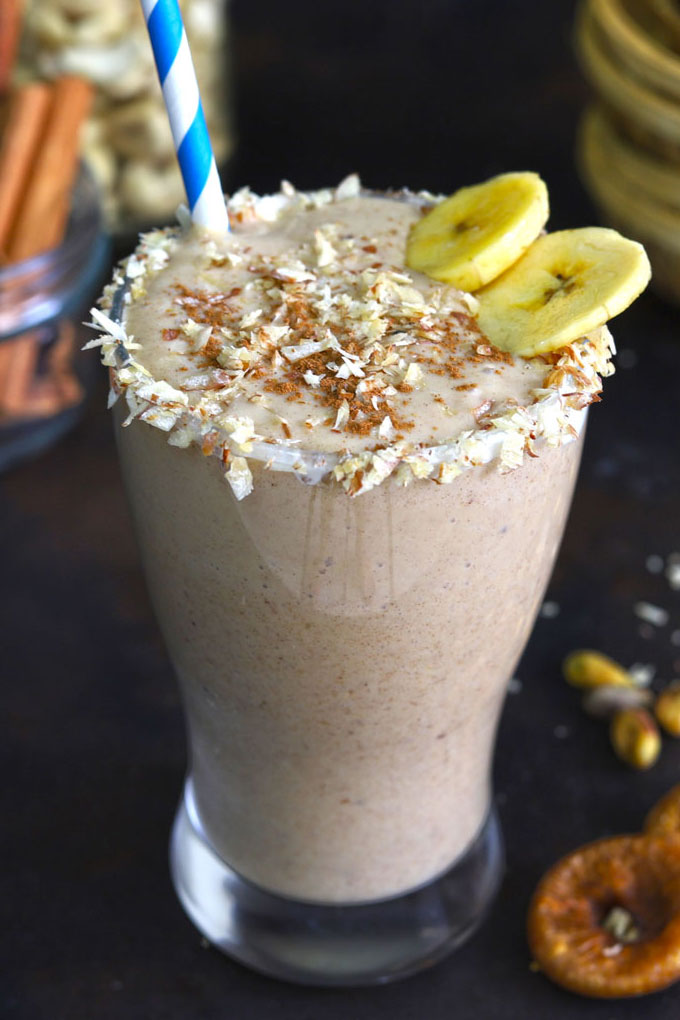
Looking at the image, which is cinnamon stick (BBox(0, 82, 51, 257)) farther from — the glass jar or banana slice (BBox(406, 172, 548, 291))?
banana slice (BBox(406, 172, 548, 291))

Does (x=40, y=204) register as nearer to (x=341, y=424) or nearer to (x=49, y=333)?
(x=49, y=333)

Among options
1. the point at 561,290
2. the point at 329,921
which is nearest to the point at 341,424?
the point at 561,290

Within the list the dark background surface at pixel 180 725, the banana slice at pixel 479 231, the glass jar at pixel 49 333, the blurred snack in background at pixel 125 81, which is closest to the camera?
the banana slice at pixel 479 231

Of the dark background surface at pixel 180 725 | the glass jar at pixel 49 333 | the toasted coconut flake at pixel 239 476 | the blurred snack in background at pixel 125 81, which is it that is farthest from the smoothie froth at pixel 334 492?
the blurred snack in background at pixel 125 81

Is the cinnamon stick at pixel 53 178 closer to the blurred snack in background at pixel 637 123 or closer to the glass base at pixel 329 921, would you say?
the blurred snack in background at pixel 637 123

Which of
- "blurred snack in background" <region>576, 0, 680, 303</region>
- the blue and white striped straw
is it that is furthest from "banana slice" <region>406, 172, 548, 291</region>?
"blurred snack in background" <region>576, 0, 680, 303</region>

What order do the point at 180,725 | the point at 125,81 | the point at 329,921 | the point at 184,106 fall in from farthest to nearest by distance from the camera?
the point at 125,81 < the point at 180,725 < the point at 329,921 < the point at 184,106
